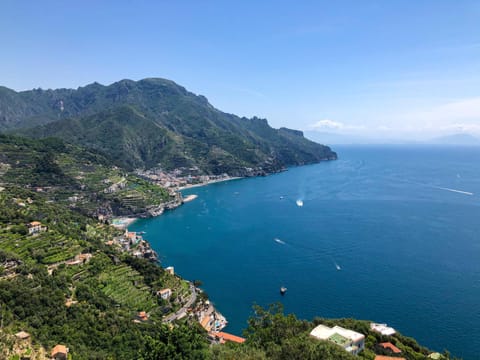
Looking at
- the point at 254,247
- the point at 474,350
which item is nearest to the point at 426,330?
the point at 474,350

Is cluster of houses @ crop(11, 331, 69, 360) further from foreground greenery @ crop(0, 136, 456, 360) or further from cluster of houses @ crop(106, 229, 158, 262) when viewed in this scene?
cluster of houses @ crop(106, 229, 158, 262)

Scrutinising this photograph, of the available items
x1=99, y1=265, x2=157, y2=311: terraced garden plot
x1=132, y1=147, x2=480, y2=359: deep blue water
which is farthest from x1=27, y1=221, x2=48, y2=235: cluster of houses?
x1=132, y1=147, x2=480, y2=359: deep blue water

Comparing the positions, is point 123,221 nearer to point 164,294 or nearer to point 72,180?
point 72,180

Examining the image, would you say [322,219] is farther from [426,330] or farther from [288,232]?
[426,330]

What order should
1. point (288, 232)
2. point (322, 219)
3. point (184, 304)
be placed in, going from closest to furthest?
point (184, 304) < point (288, 232) < point (322, 219)

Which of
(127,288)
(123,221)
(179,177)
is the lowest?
(123,221)

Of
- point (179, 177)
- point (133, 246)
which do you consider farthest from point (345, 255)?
point (179, 177)
